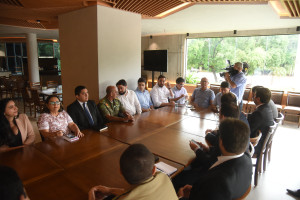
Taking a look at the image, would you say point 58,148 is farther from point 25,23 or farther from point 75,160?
point 25,23

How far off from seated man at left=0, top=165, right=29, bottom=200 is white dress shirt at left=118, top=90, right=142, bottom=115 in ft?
10.7

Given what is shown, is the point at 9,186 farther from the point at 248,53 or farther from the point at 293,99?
the point at 248,53

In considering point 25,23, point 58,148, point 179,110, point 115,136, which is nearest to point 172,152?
point 115,136

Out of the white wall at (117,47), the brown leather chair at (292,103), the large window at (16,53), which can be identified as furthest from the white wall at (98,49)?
the large window at (16,53)

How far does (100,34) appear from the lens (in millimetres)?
4219

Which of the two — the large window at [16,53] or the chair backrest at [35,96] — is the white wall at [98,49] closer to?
the chair backrest at [35,96]

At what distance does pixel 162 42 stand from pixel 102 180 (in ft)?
30.1

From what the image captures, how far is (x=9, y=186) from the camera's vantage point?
3.28 feet

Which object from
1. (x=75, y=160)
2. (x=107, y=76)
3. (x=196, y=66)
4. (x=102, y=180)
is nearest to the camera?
(x=102, y=180)

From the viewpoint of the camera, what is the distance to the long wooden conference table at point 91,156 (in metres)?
1.62

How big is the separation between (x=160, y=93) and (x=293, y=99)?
472 cm

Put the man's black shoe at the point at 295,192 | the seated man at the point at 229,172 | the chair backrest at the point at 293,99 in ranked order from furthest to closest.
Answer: the chair backrest at the point at 293,99
the man's black shoe at the point at 295,192
the seated man at the point at 229,172

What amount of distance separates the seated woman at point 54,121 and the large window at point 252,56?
264 inches

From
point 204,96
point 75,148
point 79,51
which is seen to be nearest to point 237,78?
point 204,96
